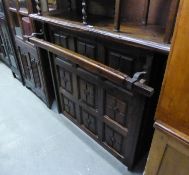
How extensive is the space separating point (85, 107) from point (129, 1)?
2.83 ft

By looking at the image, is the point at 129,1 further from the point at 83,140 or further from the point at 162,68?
the point at 83,140

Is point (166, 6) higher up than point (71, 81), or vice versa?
point (166, 6)

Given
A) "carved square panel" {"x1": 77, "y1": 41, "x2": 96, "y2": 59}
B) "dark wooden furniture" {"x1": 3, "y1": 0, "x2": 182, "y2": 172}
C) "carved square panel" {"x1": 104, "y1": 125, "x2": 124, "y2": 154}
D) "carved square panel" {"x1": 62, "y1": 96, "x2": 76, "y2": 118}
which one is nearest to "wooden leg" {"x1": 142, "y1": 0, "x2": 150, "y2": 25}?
"dark wooden furniture" {"x1": 3, "y1": 0, "x2": 182, "y2": 172}

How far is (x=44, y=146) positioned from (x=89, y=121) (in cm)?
47

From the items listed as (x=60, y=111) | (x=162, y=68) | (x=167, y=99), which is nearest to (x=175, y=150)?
(x=167, y=99)

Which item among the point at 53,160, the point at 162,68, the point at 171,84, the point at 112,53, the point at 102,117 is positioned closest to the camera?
the point at 171,84

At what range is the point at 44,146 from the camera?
1.62 meters

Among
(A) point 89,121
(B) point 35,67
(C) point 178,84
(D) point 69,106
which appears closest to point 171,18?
(C) point 178,84

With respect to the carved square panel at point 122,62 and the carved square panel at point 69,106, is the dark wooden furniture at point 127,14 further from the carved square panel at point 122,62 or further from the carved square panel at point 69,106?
the carved square panel at point 69,106

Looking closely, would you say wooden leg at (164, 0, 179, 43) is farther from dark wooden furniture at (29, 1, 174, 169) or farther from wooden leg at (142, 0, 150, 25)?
wooden leg at (142, 0, 150, 25)

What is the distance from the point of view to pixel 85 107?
4.97 feet

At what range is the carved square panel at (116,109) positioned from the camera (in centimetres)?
118

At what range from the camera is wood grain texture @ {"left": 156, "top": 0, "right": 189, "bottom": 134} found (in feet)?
1.71

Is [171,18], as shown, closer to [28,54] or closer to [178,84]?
[178,84]
